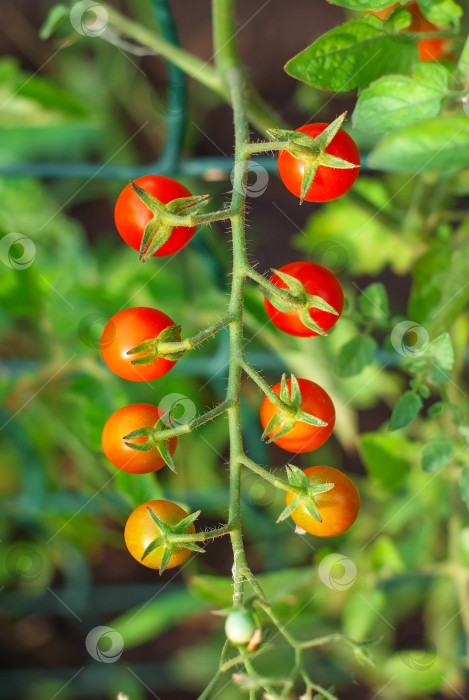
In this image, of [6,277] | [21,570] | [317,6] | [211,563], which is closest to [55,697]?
[21,570]

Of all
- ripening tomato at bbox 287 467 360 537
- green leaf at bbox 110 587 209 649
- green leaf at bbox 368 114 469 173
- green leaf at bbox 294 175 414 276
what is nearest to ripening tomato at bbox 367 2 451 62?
green leaf at bbox 368 114 469 173

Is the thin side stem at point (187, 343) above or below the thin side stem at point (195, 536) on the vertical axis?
above

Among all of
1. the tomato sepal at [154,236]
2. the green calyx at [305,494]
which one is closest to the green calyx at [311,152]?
the tomato sepal at [154,236]

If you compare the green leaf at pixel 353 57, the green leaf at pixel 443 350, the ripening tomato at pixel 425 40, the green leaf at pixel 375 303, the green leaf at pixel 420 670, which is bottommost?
the green leaf at pixel 420 670

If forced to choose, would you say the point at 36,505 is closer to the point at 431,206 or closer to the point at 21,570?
the point at 21,570

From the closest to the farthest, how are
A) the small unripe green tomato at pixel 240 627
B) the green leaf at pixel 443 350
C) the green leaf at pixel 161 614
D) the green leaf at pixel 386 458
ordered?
the small unripe green tomato at pixel 240 627, the green leaf at pixel 443 350, the green leaf at pixel 386 458, the green leaf at pixel 161 614

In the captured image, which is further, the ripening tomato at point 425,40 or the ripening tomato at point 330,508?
the ripening tomato at point 425,40

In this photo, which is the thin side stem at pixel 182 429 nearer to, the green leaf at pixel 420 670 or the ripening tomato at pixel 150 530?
the ripening tomato at pixel 150 530

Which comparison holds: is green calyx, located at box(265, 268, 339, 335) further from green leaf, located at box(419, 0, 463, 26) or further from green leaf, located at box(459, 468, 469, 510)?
green leaf, located at box(419, 0, 463, 26)
